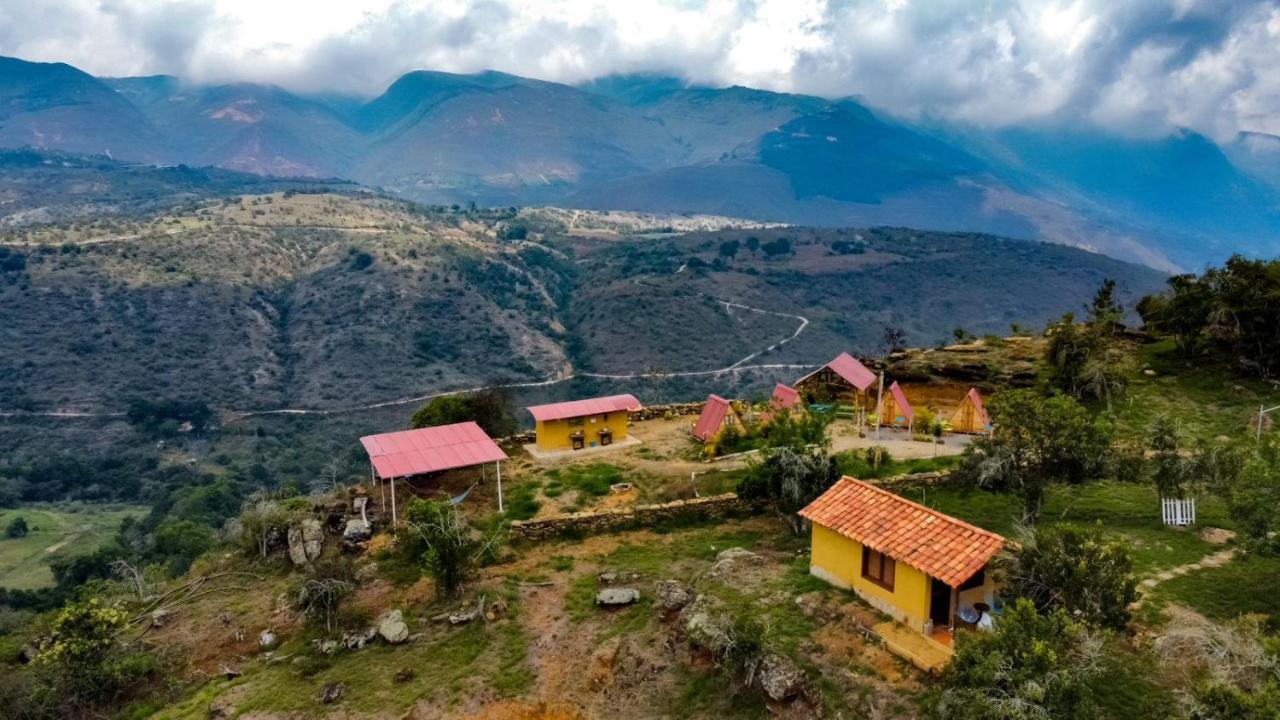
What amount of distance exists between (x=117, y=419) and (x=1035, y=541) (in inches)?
2816

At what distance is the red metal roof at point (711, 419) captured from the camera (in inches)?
1022

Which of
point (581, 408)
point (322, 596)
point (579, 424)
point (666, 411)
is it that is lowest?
point (322, 596)

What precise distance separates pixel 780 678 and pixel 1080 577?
4.75m

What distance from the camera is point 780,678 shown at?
1121 cm

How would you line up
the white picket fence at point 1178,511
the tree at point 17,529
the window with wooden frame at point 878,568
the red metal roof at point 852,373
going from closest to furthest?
the window with wooden frame at point 878,568, the white picket fence at point 1178,511, the red metal roof at point 852,373, the tree at point 17,529

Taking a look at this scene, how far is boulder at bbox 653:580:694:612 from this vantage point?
14008 millimetres

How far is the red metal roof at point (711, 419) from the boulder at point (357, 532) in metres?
12.0

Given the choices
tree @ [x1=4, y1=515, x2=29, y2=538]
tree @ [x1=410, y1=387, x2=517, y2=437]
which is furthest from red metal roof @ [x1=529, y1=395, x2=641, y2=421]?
tree @ [x1=4, y1=515, x2=29, y2=538]

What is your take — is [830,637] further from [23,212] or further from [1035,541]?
[23,212]

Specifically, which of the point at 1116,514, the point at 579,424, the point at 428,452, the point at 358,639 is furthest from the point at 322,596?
the point at 1116,514

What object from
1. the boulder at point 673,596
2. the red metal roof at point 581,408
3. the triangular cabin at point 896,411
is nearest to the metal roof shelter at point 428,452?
the red metal roof at point 581,408

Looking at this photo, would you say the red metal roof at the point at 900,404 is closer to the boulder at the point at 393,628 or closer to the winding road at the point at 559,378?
the boulder at the point at 393,628

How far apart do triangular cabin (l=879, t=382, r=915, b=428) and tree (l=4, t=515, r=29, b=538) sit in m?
52.9

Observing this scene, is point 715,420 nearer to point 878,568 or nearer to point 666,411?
point 666,411
